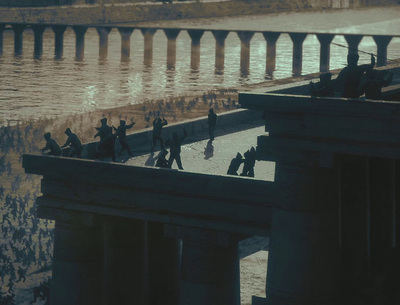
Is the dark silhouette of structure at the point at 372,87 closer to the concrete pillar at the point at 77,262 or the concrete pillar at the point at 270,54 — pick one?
the concrete pillar at the point at 77,262

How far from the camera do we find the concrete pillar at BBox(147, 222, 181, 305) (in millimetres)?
27109

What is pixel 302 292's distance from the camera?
2161 centimetres

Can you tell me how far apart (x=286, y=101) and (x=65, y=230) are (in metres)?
7.32

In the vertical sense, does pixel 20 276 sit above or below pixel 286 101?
below

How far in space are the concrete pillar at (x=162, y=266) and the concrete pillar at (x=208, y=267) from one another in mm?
2912

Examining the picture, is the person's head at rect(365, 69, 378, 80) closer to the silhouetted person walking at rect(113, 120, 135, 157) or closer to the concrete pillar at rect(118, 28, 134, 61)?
the silhouetted person walking at rect(113, 120, 135, 157)

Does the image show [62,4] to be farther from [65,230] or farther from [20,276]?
[65,230]

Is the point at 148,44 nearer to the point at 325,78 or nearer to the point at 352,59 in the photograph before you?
the point at 352,59

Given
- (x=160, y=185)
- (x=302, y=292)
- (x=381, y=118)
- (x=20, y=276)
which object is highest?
(x=381, y=118)

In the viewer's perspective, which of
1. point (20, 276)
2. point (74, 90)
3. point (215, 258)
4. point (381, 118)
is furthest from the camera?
point (74, 90)

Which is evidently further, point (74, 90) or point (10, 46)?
point (10, 46)

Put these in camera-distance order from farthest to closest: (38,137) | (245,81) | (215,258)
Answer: (245,81) → (38,137) → (215,258)

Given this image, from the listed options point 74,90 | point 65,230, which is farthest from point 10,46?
point 65,230

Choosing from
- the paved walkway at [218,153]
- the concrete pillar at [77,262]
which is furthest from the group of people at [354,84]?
the concrete pillar at [77,262]
